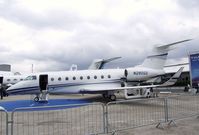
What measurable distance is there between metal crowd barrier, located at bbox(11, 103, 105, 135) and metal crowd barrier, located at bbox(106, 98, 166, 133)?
47 cm

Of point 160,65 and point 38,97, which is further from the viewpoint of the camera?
point 160,65

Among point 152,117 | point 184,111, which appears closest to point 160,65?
point 184,111

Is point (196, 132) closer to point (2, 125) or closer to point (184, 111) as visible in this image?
point (184, 111)

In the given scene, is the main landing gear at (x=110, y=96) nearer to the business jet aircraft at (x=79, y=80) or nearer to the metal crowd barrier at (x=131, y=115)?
the business jet aircraft at (x=79, y=80)

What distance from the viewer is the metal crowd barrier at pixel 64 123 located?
334 inches

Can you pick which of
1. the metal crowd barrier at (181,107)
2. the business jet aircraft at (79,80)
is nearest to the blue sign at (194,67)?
the business jet aircraft at (79,80)

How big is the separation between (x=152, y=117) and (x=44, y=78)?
14.4 meters

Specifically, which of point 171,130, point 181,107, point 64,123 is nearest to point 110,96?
point 181,107

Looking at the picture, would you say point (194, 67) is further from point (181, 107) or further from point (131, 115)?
point (131, 115)

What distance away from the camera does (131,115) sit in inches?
427

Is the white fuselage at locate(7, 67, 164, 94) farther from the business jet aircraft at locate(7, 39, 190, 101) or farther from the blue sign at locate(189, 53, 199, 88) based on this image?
the blue sign at locate(189, 53, 199, 88)

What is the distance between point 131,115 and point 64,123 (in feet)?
8.94

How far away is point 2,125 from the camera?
991cm

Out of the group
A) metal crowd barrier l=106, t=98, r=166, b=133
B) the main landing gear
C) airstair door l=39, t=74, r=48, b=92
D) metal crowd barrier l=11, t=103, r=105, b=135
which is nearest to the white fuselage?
airstair door l=39, t=74, r=48, b=92
